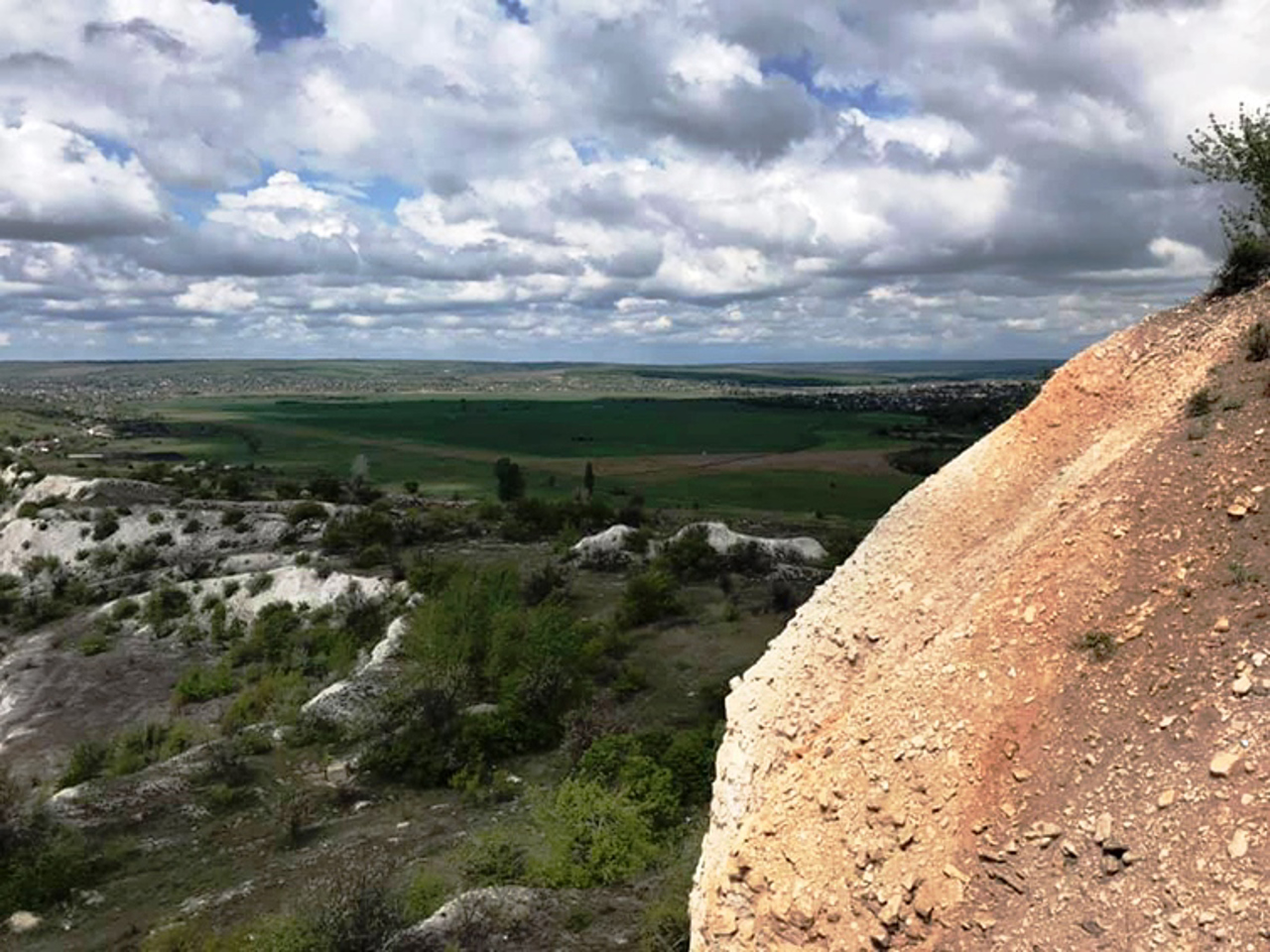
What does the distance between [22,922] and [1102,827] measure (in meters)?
28.6

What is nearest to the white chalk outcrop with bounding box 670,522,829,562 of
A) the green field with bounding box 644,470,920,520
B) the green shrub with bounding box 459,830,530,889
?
the green field with bounding box 644,470,920,520

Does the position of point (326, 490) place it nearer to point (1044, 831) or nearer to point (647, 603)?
point (647, 603)

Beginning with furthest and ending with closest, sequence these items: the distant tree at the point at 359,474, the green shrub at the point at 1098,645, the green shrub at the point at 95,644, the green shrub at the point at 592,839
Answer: the distant tree at the point at 359,474
the green shrub at the point at 95,644
the green shrub at the point at 592,839
the green shrub at the point at 1098,645

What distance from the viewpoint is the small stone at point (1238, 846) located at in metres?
7.49

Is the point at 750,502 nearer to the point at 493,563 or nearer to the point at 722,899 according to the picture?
the point at 493,563

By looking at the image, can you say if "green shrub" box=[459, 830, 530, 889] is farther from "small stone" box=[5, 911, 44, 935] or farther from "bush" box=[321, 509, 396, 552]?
"bush" box=[321, 509, 396, 552]

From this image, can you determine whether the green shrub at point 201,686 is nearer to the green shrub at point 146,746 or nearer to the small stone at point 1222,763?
the green shrub at point 146,746

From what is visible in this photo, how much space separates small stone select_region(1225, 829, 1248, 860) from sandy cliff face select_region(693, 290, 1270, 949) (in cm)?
2

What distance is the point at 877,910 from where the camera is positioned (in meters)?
9.16

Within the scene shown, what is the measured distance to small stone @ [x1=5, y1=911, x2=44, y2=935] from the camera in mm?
24203

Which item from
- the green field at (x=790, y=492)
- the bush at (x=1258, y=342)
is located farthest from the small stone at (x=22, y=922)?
the green field at (x=790, y=492)

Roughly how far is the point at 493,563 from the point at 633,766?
131ft

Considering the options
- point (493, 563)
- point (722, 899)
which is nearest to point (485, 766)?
point (722, 899)

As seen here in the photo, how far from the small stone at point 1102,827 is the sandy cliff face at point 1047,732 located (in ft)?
0.06
